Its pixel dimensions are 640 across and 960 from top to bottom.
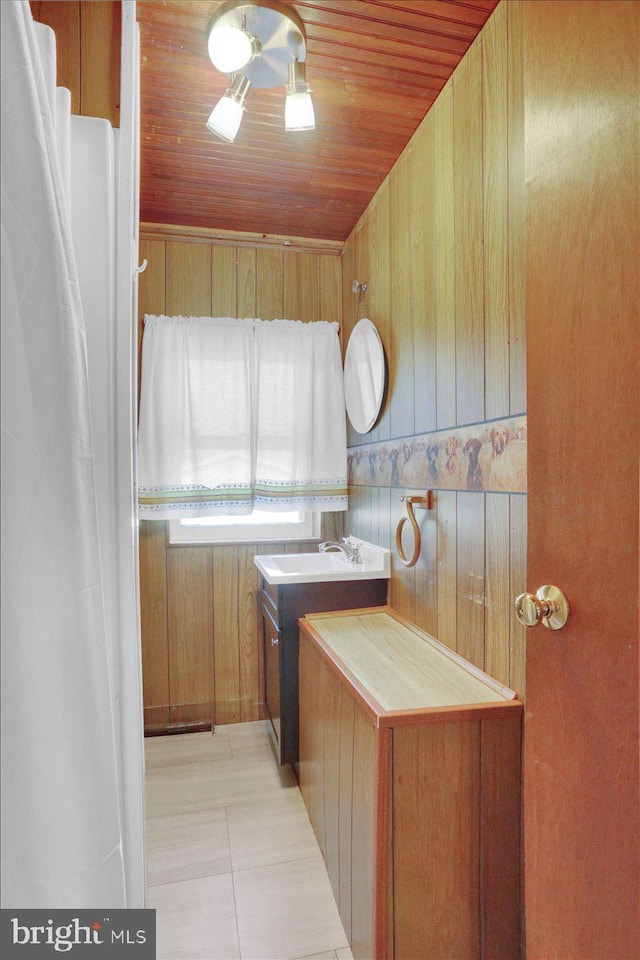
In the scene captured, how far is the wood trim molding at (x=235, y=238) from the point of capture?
8.20 ft

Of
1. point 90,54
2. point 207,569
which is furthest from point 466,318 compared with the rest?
point 207,569

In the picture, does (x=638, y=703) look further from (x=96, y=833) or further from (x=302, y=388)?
(x=302, y=388)

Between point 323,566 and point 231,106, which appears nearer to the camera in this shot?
point 231,106

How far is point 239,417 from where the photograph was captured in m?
2.59

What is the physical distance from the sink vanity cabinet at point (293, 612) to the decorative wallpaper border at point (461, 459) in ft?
1.56

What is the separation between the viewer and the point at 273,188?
2.19 metres

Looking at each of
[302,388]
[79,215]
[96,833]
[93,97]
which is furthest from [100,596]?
[302,388]

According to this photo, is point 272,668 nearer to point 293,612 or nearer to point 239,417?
point 293,612

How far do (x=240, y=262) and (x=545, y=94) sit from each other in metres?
2.03

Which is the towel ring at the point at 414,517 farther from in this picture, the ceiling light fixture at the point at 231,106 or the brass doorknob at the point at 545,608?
the ceiling light fixture at the point at 231,106

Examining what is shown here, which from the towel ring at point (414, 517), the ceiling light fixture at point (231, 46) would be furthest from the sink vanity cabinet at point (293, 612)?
the ceiling light fixture at point (231, 46)

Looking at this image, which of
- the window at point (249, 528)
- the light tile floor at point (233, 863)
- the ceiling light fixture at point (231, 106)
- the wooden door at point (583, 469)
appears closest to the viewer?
the wooden door at point (583, 469)

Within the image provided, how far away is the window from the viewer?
2625 mm

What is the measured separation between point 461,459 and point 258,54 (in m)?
1.31
